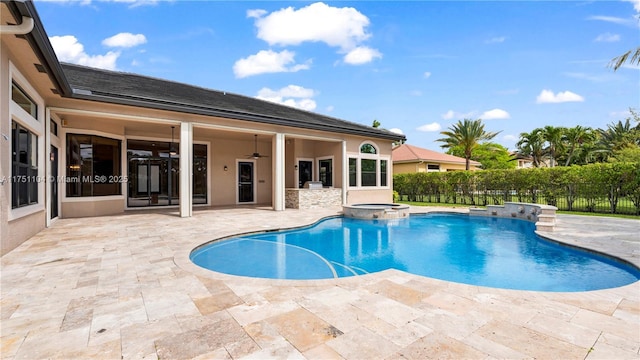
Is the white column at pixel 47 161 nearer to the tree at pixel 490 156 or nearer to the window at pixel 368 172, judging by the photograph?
the window at pixel 368 172

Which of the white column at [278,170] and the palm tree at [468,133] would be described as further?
the palm tree at [468,133]

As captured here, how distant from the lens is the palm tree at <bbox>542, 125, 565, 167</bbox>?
108 ft

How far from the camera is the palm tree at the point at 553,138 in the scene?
33.1 metres

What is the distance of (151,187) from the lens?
13.8 metres

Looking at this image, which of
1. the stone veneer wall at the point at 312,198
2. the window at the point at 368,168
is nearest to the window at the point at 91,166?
the stone veneer wall at the point at 312,198

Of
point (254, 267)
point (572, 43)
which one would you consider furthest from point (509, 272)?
point (572, 43)

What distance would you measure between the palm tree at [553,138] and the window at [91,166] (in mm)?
40400

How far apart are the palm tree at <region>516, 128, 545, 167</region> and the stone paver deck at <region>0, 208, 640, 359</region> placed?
127 feet

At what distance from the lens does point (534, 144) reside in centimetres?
3597

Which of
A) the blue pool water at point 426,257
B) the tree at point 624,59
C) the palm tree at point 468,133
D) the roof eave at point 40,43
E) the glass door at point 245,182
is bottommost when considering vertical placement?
the blue pool water at point 426,257

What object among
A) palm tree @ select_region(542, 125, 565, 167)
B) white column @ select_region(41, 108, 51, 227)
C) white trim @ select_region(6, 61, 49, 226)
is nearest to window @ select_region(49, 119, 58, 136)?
white column @ select_region(41, 108, 51, 227)

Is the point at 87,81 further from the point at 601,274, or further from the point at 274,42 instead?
the point at 601,274

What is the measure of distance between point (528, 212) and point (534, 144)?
31020 mm

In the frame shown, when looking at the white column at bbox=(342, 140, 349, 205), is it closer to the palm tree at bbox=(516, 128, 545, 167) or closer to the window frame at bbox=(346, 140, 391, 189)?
the window frame at bbox=(346, 140, 391, 189)
